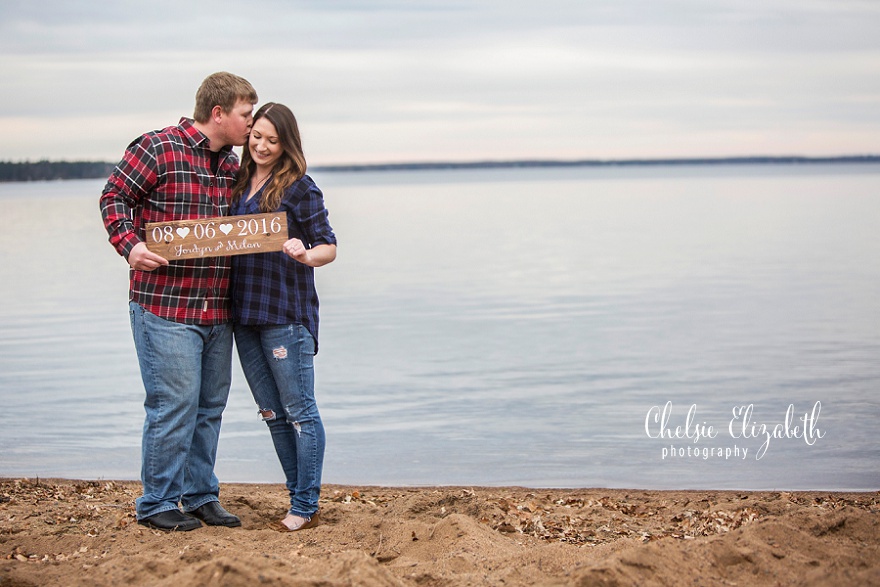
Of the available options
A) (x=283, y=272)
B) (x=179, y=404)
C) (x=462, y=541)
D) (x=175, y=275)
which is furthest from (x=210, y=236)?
(x=462, y=541)

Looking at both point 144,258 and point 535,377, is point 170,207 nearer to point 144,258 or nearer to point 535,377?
point 144,258

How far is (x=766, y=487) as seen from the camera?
7168mm

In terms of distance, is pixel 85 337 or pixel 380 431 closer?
pixel 380 431

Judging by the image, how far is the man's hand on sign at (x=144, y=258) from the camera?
4.98m

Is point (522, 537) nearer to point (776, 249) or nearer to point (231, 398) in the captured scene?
point (231, 398)

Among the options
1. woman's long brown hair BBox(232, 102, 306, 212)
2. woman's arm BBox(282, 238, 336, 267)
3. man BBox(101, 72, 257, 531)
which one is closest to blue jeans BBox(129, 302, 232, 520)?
man BBox(101, 72, 257, 531)

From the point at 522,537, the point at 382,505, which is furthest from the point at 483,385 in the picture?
the point at 522,537

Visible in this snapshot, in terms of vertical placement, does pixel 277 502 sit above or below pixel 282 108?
below

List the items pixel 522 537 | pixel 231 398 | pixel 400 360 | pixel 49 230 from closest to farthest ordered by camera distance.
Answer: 1. pixel 522 537
2. pixel 231 398
3. pixel 400 360
4. pixel 49 230

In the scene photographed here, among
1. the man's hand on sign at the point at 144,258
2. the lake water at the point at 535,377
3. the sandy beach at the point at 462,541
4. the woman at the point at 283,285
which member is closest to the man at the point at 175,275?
the man's hand on sign at the point at 144,258

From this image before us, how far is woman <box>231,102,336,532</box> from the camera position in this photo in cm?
520

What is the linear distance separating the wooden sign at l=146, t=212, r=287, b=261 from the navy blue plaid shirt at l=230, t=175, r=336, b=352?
0.19 m

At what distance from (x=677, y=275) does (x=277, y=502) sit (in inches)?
581

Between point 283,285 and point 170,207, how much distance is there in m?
0.66
